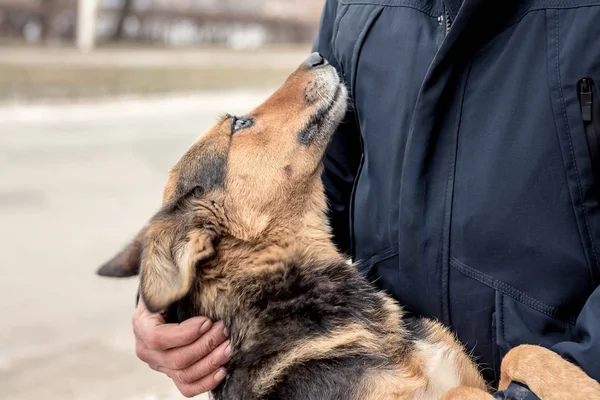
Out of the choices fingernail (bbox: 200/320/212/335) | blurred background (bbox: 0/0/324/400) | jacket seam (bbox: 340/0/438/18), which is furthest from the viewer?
blurred background (bbox: 0/0/324/400)

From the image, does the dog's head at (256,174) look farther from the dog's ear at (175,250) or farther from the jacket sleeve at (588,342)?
the jacket sleeve at (588,342)

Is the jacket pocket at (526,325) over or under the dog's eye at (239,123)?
under

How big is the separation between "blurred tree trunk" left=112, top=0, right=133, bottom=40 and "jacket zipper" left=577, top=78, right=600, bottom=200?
60.0ft

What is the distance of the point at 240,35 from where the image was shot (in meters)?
21.2

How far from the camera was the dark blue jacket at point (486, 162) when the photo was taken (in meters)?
1.92

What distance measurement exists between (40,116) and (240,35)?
1037 cm

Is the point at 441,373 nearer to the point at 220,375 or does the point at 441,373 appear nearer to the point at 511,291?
the point at 511,291

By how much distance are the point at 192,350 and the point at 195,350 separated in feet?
0.03

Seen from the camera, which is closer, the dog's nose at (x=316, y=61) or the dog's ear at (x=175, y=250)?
the dog's ear at (x=175, y=250)

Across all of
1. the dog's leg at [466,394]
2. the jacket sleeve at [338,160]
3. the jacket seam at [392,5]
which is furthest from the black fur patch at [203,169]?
the dog's leg at [466,394]

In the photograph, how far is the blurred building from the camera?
17.8 m

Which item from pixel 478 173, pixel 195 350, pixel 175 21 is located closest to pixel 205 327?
pixel 195 350

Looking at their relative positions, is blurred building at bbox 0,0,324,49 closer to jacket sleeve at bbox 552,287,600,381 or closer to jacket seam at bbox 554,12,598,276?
jacket seam at bbox 554,12,598,276

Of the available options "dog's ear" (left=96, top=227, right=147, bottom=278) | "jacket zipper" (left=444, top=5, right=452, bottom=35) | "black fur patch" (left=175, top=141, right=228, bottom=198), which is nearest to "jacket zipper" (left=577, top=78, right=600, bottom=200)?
"jacket zipper" (left=444, top=5, right=452, bottom=35)
